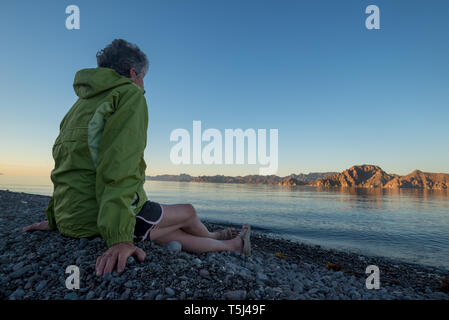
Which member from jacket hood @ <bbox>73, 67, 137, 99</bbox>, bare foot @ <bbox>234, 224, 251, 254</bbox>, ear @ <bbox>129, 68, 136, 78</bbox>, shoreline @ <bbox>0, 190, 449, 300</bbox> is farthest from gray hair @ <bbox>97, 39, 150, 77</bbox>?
bare foot @ <bbox>234, 224, 251, 254</bbox>

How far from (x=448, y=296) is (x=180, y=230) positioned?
560cm

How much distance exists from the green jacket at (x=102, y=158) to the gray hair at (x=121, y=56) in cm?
24

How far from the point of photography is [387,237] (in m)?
12.6

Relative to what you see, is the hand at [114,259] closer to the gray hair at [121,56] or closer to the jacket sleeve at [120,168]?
the jacket sleeve at [120,168]

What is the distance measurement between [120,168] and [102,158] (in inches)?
9.8

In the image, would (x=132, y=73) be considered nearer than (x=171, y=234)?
Yes

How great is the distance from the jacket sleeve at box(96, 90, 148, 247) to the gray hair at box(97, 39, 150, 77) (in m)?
0.66

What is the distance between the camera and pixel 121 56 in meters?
3.09

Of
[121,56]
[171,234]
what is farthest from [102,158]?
[171,234]

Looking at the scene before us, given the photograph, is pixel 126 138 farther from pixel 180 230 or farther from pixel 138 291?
pixel 180 230

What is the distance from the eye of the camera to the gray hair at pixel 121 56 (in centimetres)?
309

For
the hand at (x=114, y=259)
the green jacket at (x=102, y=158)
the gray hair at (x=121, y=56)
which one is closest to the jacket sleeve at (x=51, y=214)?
the green jacket at (x=102, y=158)

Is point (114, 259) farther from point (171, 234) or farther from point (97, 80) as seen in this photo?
point (97, 80)

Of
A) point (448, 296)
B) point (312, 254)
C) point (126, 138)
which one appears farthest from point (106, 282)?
point (312, 254)
